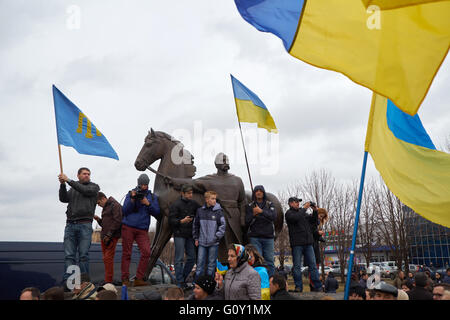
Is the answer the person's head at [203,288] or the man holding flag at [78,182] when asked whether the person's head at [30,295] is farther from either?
the man holding flag at [78,182]

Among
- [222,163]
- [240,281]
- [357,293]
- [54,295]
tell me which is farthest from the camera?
[222,163]

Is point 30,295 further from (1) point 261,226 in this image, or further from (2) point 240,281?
(1) point 261,226

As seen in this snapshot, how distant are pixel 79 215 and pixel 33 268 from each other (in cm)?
167

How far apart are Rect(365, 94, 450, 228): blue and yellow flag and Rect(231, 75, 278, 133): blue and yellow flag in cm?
403

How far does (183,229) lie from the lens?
8727 millimetres

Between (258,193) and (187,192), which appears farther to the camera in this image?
(258,193)

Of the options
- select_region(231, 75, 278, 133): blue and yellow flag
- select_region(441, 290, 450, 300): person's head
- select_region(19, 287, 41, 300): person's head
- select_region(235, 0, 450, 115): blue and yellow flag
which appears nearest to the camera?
select_region(235, 0, 450, 115): blue and yellow flag

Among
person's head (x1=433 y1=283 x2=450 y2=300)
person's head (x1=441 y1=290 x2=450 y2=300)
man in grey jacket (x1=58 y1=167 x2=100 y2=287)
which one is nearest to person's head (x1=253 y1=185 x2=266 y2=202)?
man in grey jacket (x1=58 y1=167 x2=100 y2=287)

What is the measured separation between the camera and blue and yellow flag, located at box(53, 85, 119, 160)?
883 centimetres

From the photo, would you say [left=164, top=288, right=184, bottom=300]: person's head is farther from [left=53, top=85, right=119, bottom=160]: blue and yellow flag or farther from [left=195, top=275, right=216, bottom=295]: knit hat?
[left=53, top=85, right=119, bottom=160]: blue and yellow flag

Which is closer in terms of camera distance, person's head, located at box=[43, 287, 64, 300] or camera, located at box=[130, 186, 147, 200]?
person's head, located at box=[43, 287, 64, 300]

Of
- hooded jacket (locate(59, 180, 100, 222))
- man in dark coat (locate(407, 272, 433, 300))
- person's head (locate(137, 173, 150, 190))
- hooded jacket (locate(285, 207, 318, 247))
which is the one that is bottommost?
man in dark coat (locate(407, 272, 433, 300))

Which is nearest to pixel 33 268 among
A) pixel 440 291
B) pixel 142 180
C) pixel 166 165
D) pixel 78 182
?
pixel 78 182
